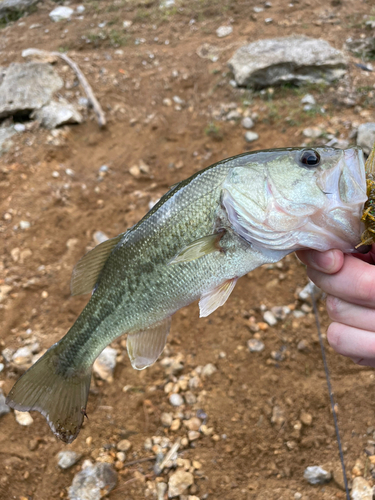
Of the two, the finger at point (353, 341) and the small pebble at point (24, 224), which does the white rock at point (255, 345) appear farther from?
the small pebble at point (24, 224)

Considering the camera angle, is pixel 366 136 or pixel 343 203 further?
pixel 366 136

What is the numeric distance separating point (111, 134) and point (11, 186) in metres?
1.44

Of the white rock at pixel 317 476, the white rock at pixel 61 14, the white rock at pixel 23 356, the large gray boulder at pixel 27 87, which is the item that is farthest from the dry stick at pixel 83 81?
the white rock at pixel 317 476

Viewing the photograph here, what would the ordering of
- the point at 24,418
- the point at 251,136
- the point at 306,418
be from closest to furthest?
the point at 306,418
the point at 24,418
the point at 251,136

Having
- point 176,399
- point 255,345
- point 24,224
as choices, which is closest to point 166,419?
point 176,399

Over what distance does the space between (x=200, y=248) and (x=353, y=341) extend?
0.79 meters

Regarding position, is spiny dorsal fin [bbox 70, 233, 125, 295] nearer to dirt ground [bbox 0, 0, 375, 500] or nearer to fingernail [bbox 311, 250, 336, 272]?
fingernail [bbox 311, 250, 336, 272]

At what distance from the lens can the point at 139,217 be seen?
3.97 m

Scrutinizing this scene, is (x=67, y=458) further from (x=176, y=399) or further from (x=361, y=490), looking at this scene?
(x=361, y=490)

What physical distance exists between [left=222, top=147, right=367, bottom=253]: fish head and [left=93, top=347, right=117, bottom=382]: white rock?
70.6 inches

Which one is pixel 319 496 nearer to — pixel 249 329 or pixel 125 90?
pixel 249 329

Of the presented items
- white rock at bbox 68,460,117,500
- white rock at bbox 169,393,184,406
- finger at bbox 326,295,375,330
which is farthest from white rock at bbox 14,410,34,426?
finger at bbox 326,295,375,330

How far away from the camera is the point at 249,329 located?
303 centimetres

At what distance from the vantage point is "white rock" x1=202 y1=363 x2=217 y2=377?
9.38 feet
